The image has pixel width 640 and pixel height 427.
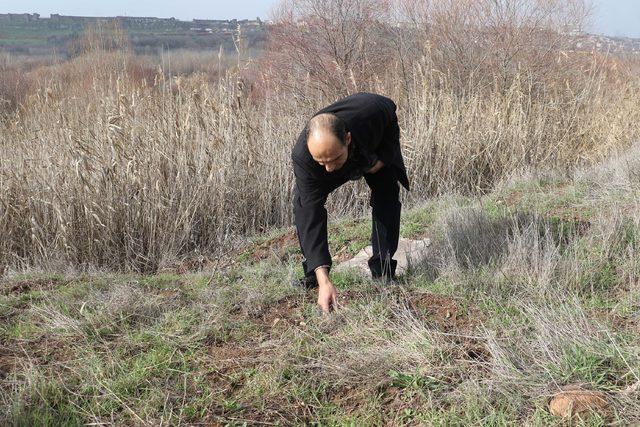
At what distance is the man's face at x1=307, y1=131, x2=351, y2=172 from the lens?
264cm

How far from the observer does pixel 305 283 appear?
3.57 metres

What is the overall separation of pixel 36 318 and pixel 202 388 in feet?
3.96

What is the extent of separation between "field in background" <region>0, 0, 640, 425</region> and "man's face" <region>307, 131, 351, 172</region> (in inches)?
32.5

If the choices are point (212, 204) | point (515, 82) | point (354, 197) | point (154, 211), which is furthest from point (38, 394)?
point (515, 82)

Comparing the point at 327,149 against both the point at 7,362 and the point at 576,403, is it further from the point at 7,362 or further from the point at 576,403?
the point at 7,362

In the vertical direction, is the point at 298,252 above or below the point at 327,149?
below

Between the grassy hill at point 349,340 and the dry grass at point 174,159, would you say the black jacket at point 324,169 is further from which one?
the dry grass at point 174,159

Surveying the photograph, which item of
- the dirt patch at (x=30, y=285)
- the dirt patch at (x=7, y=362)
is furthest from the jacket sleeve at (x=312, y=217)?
the dirt patch at (x=30, y=285)

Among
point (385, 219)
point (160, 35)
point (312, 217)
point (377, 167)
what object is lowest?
point (385, 219)

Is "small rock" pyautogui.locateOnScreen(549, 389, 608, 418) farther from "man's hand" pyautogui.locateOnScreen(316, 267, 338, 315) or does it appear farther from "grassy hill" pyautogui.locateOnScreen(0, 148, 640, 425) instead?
"man's hand" pyautogui.locateOnScreen(316, 267, 338, 315)

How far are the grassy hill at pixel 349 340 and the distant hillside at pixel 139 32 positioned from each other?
2980mm

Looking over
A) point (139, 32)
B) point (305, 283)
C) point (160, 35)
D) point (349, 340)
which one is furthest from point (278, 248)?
point (139, 32)

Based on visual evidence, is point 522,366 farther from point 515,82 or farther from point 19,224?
point 515,82

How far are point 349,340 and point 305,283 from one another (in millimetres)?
768
